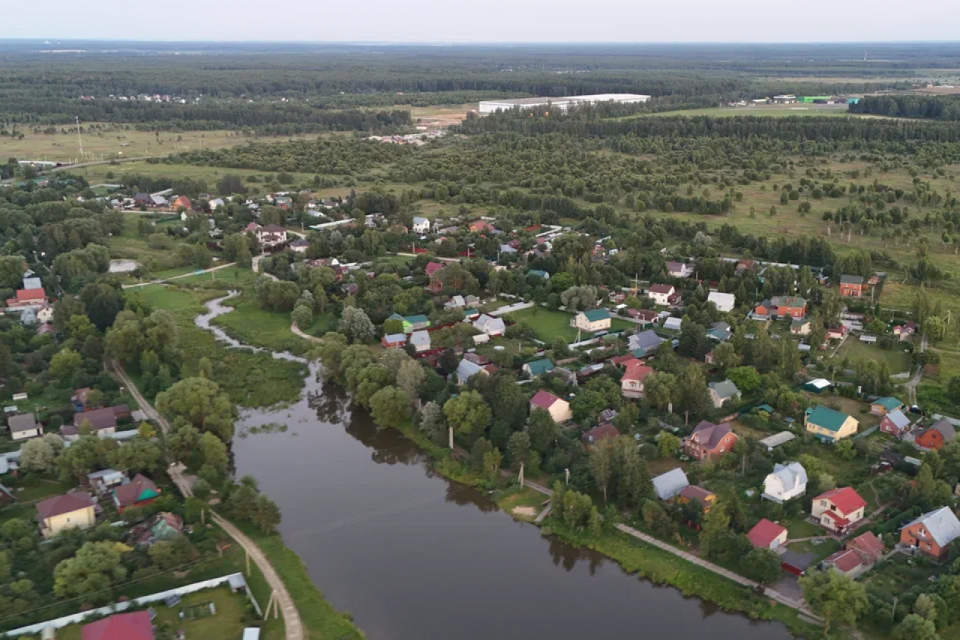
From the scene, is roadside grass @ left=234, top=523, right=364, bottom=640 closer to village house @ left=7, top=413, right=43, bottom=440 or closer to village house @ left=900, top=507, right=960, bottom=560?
village house @ left=7, top=413, right=43, bottom=440

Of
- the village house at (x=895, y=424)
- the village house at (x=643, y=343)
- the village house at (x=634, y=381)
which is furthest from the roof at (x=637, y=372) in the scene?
the village house at (x=895, y=424)

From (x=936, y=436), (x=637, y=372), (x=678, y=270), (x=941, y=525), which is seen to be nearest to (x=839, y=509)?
(x=941, y=525)

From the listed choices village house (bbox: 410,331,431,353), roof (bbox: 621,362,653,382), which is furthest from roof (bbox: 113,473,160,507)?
roof (bbox: 621,362,653,382)

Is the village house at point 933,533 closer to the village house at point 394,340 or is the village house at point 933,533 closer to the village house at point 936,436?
the village house at point 936,436

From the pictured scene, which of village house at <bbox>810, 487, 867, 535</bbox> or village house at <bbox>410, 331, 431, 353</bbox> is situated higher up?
village house at <bbox>410, 331, 431, 353</bbox>

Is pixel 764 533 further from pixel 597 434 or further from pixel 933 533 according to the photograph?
pixel 597 434

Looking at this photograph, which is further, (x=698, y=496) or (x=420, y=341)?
(x=420, y=341)

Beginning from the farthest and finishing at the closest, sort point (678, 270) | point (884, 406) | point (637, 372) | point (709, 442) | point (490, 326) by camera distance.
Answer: point (678, 270) < point (490, 326) < point (637, 372) < point (884, 406) < point (709, 442)
